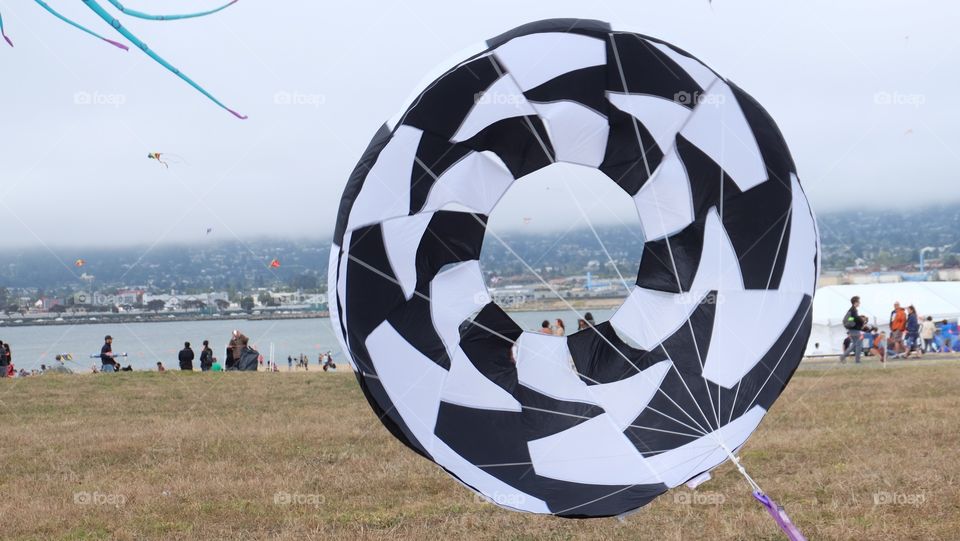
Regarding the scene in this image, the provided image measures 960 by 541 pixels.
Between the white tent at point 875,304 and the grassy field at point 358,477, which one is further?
Answer: the white tent at point 875,304

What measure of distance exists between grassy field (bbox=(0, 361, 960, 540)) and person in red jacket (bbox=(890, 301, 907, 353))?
7833 millimetres

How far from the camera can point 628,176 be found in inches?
261

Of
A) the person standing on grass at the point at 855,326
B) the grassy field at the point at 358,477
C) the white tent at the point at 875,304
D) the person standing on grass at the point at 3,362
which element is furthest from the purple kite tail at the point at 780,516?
the white tent at the point at 875,304

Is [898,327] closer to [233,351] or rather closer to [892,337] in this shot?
[892,337]

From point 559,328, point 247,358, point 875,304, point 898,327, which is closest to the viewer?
point 559,328

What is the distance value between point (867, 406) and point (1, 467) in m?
10.7

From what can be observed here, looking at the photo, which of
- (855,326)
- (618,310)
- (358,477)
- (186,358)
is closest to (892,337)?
(855,326)

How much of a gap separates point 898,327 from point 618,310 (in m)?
18.2

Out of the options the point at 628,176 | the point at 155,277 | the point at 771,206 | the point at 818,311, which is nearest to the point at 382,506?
the point at 628,176

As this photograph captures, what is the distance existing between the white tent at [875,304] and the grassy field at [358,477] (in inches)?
692

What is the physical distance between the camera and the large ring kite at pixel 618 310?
19.3 ft

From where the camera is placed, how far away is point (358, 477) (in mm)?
9133

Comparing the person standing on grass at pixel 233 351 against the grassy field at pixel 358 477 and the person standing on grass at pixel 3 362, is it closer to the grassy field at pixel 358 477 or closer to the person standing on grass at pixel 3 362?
the person standing on grass at pixel 3 362

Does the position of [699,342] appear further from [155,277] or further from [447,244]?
[155,277]
